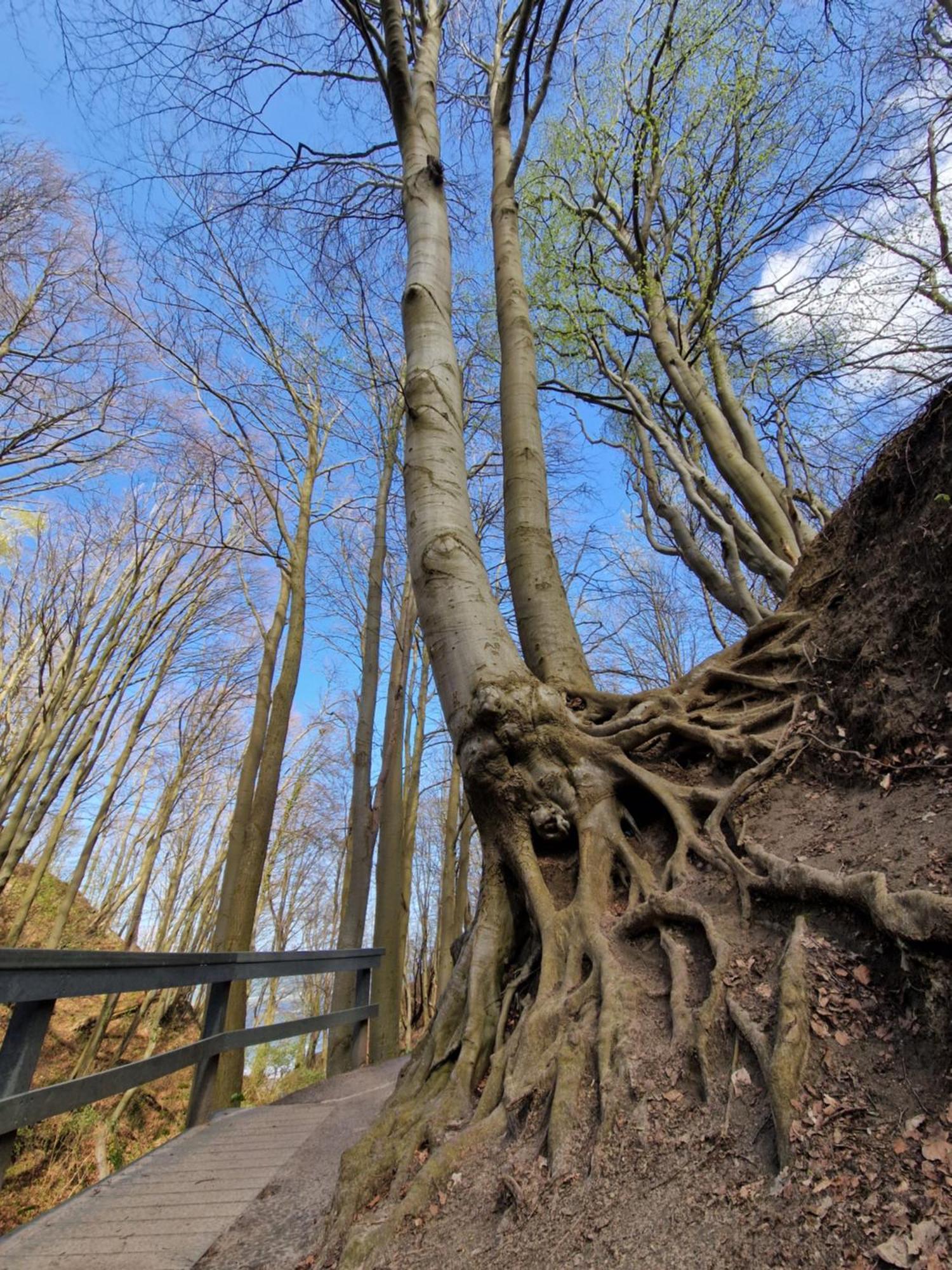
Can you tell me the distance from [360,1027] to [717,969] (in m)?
4.96

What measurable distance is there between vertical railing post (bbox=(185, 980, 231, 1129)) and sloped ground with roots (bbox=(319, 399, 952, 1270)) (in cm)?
190

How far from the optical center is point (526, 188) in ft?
28.4

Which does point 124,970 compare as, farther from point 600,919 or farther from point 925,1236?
point 925,1236

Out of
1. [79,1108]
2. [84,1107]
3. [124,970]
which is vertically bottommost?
[84,1107]

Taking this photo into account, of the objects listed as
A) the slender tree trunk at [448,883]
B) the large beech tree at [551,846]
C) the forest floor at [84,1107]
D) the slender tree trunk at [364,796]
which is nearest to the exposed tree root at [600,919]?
the large beech tree at [551,846]

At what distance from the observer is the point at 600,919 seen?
2424 mm

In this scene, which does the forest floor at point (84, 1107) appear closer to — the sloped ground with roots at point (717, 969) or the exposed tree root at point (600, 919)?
the exposed tree root at point (600, 919)

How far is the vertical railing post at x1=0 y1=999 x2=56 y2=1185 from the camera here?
224 cm

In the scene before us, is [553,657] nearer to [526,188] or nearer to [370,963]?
[370,963]

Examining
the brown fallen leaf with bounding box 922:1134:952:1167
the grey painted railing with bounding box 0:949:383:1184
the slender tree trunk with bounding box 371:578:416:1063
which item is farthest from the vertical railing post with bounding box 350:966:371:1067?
the brown fallen leaf with bounding box 922:1134:952:1167

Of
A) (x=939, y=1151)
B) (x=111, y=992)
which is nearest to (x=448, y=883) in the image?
(x=111, y=992)

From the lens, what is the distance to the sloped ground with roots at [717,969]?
1.25 meters

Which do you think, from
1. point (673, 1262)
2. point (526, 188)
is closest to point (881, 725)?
point (673, 1262)

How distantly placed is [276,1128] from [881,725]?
12.3 ft
